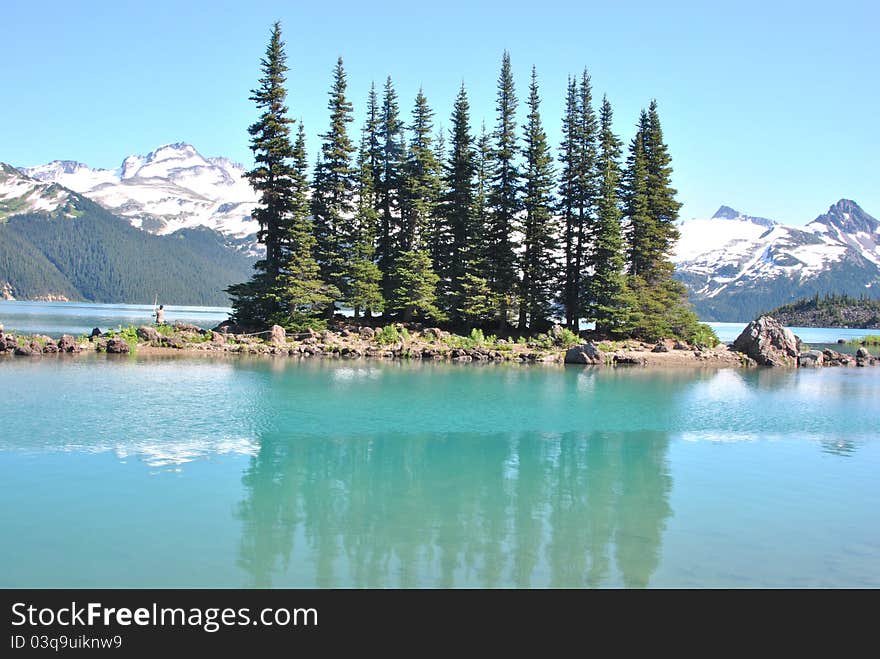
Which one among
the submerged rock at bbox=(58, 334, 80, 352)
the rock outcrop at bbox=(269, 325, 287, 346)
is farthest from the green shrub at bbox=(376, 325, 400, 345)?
the submerged rock at bbox=(58, 334, 80, 352)

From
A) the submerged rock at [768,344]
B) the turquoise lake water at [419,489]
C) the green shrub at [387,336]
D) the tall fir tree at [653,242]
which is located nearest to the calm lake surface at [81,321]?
the green shrub at [387,336]

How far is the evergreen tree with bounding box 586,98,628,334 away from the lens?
178 ft

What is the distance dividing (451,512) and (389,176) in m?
49.2

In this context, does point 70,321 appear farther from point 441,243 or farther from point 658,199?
point 658,199

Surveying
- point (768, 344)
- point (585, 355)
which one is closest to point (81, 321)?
point (585, 355)

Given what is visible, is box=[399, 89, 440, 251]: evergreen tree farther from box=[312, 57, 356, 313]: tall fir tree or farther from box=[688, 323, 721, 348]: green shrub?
box=[688, 323, 721, 348]: green shrub

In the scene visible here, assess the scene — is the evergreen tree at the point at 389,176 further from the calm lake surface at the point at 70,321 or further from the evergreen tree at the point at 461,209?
the calm lake surface at the point at 70,321

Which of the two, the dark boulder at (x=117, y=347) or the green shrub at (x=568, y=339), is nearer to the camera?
the dark boulder at (x=117, y=347)

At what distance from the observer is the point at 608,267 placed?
54.6 metres

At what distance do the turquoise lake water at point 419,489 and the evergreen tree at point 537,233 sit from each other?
2754 cm

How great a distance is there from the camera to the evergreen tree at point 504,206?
55781mm

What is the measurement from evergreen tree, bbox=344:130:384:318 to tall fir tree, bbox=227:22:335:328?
7.14ft
